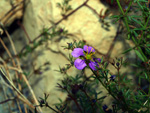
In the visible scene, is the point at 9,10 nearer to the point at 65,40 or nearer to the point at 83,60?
the point at 65,40

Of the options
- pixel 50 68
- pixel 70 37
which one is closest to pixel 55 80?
pixel 50 68

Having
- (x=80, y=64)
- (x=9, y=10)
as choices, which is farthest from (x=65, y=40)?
(x=80, y=64)

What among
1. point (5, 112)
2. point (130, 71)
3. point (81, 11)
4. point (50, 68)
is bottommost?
point (130, 71)

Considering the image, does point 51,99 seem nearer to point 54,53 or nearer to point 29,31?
point 54,53

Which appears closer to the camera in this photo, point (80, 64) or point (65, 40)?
point (80, 64)

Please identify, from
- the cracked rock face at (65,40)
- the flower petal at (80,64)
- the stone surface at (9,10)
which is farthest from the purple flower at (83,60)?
the stone surface at (9,10)

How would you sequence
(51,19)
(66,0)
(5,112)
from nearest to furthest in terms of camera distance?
(5,112) → (66,0) → (51,19)

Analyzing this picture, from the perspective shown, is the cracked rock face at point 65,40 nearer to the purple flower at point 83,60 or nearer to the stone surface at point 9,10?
the stone surface at point 9,10
